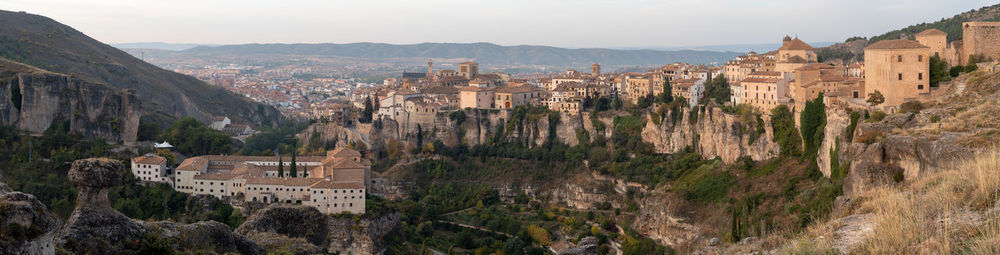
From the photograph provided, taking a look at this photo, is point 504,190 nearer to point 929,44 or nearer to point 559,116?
point 559,116

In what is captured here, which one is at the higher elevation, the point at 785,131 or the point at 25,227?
the point at 25,227

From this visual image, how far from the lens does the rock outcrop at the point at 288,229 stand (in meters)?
22.7

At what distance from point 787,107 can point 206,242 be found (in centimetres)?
2593

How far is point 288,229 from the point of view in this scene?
91.7ft

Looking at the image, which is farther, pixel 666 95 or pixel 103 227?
pixel 666 95

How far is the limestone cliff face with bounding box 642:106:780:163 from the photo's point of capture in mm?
34469

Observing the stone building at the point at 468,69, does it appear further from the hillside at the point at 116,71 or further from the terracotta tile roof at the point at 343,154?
the terracotta tile roof at the point at 343,154

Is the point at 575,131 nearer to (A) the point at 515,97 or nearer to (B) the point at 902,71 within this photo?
(A) the point at 515,97

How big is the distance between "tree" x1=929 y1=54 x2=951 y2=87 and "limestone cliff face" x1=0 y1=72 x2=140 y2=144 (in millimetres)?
37490

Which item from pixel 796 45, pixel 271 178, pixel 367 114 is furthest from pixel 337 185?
pixel 796 45

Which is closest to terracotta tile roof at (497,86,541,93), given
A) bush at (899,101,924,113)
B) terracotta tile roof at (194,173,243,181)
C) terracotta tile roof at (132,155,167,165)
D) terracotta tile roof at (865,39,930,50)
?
terracotta tile roof at (194,173,243,181)

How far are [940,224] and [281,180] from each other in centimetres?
3139

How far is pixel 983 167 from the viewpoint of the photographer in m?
7.29

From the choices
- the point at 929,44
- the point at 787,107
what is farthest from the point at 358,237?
the point at 929,44
